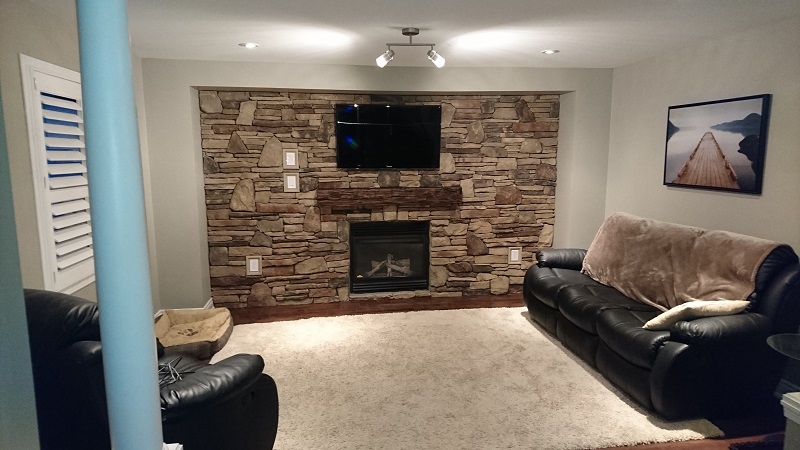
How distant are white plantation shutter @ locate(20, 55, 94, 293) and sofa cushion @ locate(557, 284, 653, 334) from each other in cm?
315

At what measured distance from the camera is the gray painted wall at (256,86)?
4.39m

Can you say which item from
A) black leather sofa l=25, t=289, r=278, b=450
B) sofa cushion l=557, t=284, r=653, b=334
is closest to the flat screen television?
sofa cushion l=557, t=284, r=653, b=334

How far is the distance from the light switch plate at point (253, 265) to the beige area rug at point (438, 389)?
744 mm

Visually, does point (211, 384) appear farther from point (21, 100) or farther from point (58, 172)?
point (21, 100)

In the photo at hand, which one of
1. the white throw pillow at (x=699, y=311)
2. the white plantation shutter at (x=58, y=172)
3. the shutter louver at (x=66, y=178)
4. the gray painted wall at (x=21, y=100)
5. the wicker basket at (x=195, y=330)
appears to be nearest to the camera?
the gray painted wall at (x=21, y=100)

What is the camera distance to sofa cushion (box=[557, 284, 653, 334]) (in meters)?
3.46

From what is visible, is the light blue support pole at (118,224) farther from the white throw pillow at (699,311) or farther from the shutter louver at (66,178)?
the white throw pillow at (699,311)

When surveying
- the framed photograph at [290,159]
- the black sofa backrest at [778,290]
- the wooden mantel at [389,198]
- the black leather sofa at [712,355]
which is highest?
the framed photograph at [290,159]

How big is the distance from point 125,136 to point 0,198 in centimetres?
34

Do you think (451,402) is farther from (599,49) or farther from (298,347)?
(599,49)

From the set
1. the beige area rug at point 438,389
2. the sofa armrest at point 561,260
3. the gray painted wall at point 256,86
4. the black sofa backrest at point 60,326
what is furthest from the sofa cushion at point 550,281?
the black sofa backrest at point 60,326

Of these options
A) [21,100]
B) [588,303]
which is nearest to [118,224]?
[21,100]

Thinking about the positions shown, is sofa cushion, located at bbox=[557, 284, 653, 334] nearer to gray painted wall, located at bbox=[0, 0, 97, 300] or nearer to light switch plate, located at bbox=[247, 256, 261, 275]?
light switch plate, located at bbox=[247, 256, 261, 275]

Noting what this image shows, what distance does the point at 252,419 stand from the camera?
2271 millimetres
